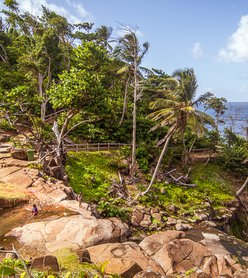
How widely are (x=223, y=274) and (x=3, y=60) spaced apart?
34.6m

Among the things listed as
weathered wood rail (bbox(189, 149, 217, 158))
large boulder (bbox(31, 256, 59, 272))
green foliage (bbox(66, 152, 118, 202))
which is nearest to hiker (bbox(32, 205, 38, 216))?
large boulder (bbox(31, 256, 59, 272))

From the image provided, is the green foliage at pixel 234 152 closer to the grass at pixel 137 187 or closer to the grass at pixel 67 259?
the grass at pixel 137 187

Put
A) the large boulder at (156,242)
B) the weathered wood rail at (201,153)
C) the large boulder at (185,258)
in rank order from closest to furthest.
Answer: the large boulder at (185,258) → the large boulder at (156,242) → the weathered wood rail at (201,153)

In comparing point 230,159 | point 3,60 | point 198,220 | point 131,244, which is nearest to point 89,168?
point 198,220

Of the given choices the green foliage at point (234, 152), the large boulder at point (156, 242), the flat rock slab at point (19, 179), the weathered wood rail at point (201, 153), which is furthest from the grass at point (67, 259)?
the green foliage at point (234, 152)

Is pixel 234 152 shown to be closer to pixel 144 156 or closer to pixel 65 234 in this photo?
pixel 144 156

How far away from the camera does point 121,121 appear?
1040 inches

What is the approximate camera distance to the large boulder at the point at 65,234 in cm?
859

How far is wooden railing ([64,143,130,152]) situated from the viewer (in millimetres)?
22281

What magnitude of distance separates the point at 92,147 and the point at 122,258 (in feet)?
52.5

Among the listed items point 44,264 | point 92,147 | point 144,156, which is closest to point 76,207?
point 44,264

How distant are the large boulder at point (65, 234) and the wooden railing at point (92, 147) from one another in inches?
490

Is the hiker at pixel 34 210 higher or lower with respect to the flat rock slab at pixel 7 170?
lower

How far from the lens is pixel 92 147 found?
2350 cm
